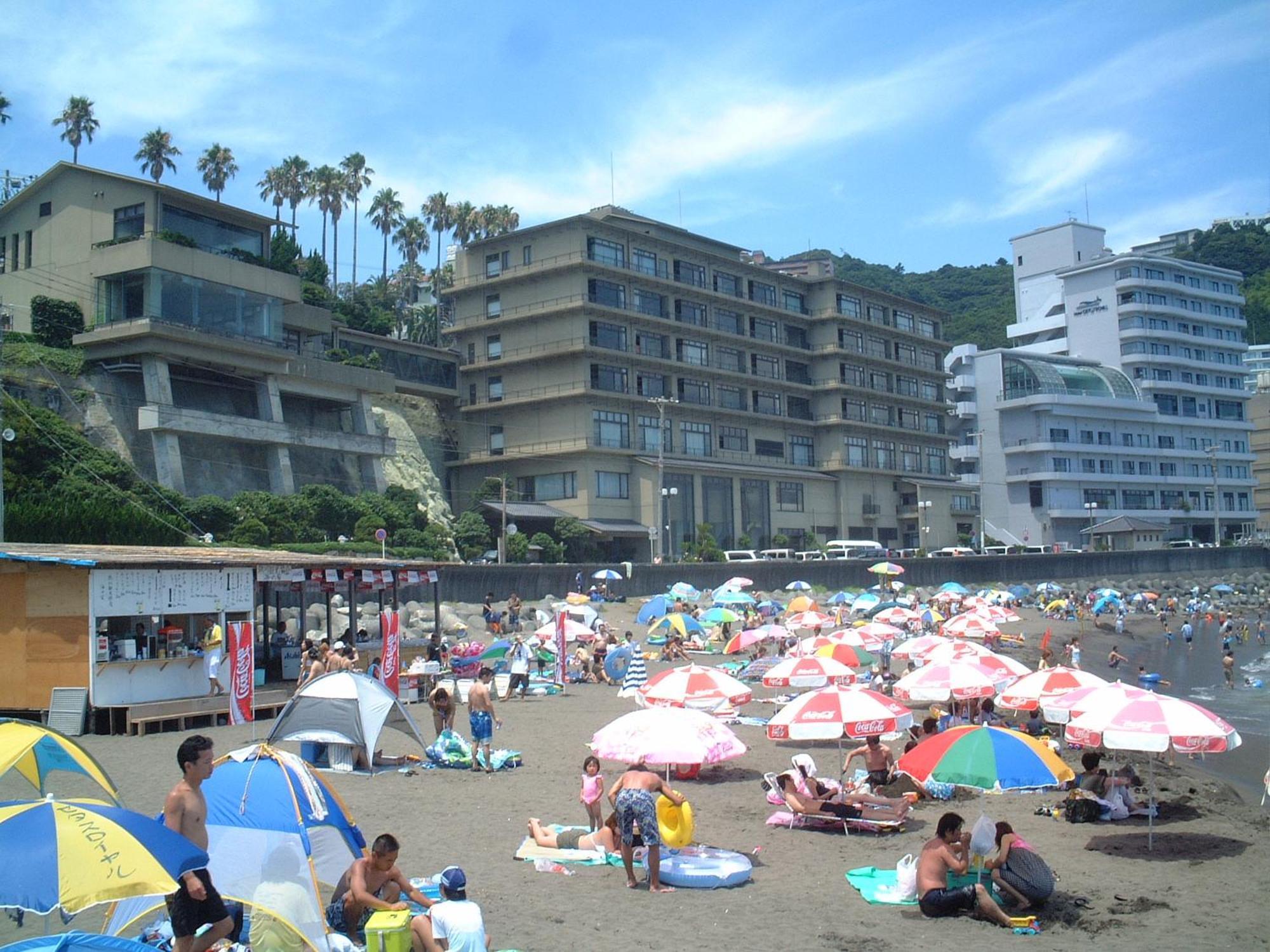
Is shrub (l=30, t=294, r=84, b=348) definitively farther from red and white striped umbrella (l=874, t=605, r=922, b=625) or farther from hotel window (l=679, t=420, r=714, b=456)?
hotel window (l=679, t=420, r=714, b=456)

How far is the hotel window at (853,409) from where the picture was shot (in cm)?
7975

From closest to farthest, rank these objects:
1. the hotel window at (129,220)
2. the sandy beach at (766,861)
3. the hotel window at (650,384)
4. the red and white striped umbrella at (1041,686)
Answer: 1. the sandy beach at (766,861)
2. the red and white striped umbrella at (1041,686)
3. the hotel window at (129,220)
4. the hotel window at (650,384)

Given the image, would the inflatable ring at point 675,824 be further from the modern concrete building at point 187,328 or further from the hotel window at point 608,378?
the hotel window at point 608,378

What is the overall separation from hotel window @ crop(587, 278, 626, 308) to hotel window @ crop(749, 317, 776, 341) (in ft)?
41.2

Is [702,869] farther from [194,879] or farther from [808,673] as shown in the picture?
[808,673]

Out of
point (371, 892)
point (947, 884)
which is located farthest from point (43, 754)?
point (947, 884)

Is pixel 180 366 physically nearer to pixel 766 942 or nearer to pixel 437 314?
pixel 437 314

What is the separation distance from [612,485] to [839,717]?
50.1 metres

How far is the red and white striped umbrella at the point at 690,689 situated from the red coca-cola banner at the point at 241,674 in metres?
7.03

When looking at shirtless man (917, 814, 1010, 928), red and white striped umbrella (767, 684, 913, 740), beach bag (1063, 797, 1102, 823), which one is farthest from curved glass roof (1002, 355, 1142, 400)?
shirtless man (917, 814, 1010, 928)

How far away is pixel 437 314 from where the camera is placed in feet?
260

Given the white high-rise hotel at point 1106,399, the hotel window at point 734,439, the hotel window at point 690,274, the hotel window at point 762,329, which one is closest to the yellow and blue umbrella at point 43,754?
the hotel window at point 690,274

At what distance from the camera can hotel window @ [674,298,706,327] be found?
70125 mm

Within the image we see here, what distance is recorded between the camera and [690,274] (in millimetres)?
71375
